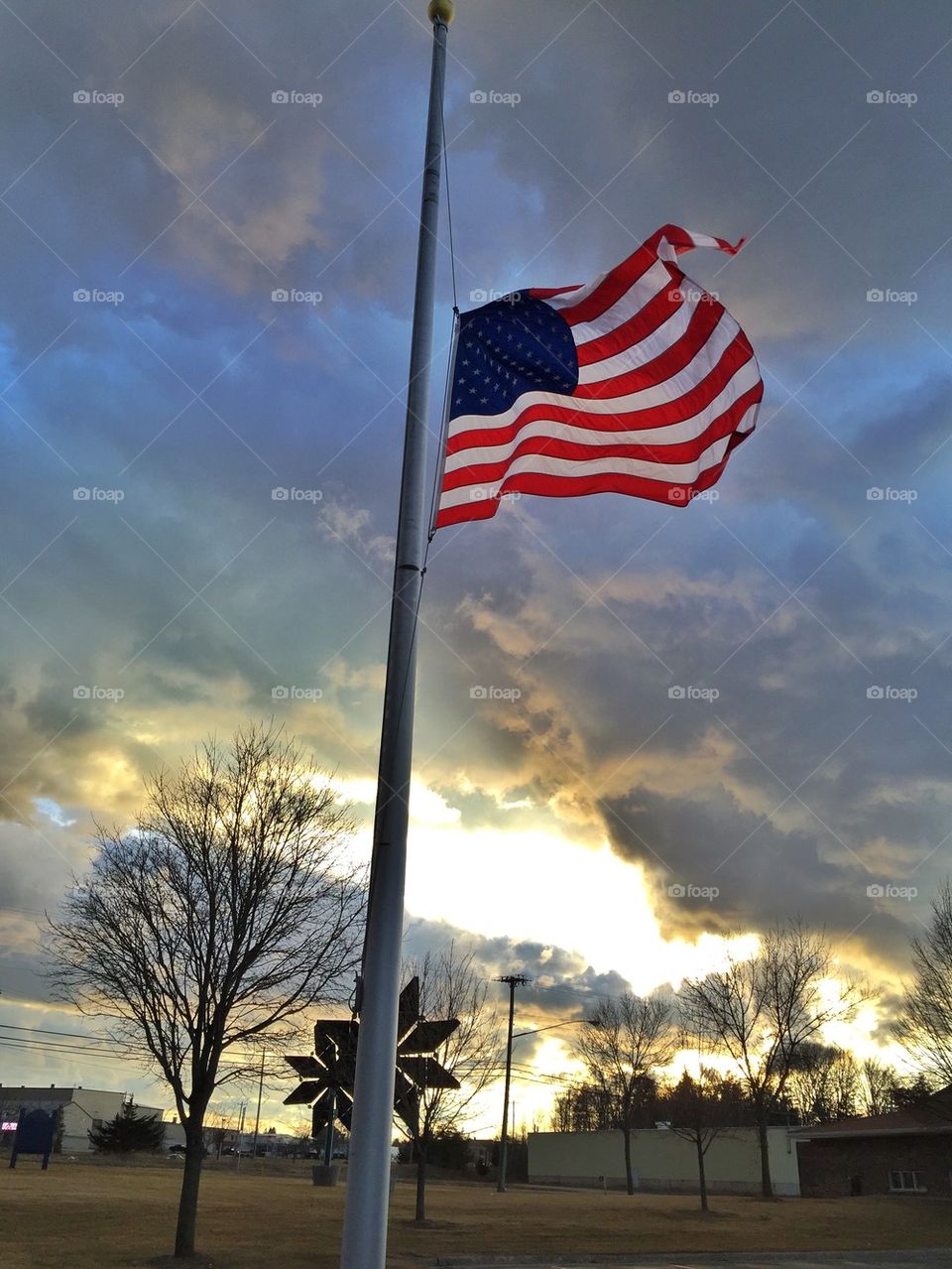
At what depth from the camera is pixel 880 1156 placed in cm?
4909

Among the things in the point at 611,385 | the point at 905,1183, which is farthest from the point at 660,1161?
the point at 611,385

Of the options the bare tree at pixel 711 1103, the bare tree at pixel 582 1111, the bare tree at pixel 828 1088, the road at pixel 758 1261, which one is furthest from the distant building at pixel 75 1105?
the road at pixel 758 1261

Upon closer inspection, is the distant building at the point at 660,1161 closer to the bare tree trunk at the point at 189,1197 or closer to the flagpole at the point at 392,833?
the bare tree trunk at the point at 189,1197

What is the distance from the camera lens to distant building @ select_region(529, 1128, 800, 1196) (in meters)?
58.2

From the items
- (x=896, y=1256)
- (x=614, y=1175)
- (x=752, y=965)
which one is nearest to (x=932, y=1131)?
(x=752, y=965)

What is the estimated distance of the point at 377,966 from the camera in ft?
20.6

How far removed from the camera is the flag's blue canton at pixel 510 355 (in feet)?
28.9

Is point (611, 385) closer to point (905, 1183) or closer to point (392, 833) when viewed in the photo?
point (392, 833)

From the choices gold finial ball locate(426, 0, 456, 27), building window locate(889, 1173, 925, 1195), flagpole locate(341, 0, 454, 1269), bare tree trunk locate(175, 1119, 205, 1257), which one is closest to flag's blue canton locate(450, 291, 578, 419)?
flagpole locate(341, 0, 454, 1269)

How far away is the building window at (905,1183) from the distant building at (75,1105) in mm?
66913

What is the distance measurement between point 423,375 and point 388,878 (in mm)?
4131

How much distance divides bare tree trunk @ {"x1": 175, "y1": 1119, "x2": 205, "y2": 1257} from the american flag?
14295 mm

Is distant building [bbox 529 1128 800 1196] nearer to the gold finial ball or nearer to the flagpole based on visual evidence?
the flagpole

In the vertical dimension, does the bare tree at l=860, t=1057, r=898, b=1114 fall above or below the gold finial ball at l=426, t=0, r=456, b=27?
below
